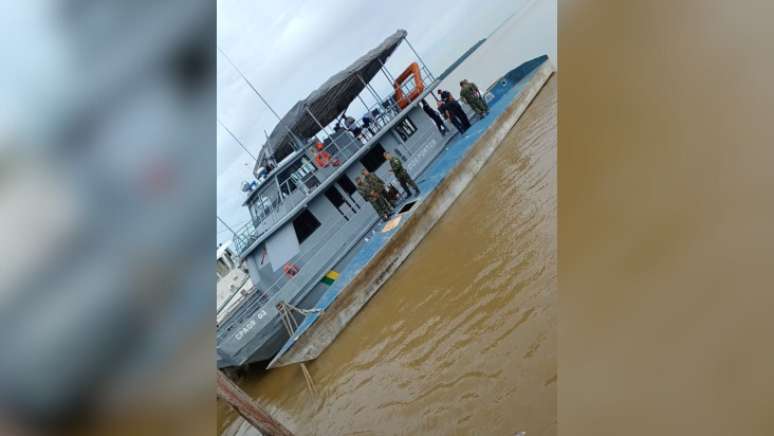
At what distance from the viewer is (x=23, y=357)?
0.82 feet

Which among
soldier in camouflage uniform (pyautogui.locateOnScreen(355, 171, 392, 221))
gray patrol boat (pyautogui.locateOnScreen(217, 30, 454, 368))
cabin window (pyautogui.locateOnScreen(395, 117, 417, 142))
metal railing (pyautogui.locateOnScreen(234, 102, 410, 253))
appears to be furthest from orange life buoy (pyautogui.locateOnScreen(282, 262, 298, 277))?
cabin window (pyautogui.locateOnScreen(395, 117, 417, 142))

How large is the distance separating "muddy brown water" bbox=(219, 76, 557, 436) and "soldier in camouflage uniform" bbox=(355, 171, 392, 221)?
139 millimetres

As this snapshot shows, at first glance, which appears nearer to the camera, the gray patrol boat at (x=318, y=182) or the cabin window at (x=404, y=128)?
the gray patrol boat at (x=318, y=182)

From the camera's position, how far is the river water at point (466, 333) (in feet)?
3.87

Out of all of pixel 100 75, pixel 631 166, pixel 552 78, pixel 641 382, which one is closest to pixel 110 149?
pixel 100 75

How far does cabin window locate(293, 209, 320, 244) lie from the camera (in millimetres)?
1135

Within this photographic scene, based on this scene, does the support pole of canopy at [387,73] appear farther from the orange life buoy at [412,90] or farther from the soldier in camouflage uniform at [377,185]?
the soldier in camouflage uniform at [377,185]

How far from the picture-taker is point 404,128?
1216 millimetres

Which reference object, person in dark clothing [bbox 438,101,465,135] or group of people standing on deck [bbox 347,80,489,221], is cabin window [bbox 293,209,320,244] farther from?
person in dark clothing [bbox 438,101,465,135]

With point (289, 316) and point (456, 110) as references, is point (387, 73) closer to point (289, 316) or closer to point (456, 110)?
point (456, 110)

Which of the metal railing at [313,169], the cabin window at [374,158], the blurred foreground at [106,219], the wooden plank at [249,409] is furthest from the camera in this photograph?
the cabin window at [374,158]

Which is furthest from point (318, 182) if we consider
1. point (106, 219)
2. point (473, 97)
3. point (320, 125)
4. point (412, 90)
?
point (106, 219)

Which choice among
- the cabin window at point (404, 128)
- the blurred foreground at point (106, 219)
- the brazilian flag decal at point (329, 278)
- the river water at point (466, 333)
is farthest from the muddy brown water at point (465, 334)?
the blurred foreground at point (106, 219)

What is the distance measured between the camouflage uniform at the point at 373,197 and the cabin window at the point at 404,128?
6.0 inches
